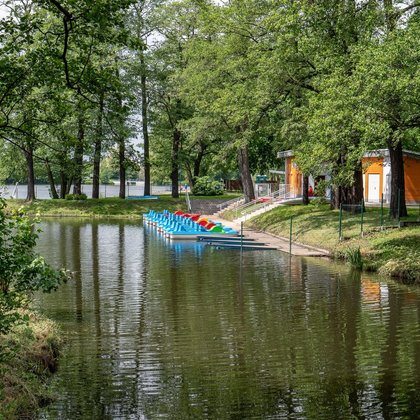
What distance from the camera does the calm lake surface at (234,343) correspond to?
37.9 feet

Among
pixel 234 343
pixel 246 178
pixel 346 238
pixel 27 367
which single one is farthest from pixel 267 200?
pixel 27 367

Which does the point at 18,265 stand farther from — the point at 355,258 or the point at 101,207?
the point at 101,207

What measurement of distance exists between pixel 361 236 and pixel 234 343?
16724 mm

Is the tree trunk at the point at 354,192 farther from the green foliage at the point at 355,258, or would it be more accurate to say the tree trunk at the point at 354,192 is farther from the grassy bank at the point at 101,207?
the grassy bank at the point at 101,207

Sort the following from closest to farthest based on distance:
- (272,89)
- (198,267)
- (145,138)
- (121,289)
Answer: (121,289), (198,267), (272,89), (145,138)

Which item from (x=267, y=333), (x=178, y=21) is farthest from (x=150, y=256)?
(x=178, y=21)

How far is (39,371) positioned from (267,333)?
19.9 feet

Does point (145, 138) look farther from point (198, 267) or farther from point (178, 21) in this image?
point (198, 267)

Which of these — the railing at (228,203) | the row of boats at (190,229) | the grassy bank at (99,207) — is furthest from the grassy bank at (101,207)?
the row of boats at (190,229)

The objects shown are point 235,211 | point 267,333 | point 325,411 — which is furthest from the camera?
point 235,211

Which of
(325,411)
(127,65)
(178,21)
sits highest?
(178,21)

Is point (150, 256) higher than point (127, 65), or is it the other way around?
point (127, 65)

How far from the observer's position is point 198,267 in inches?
1105

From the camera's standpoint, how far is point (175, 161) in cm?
6638
